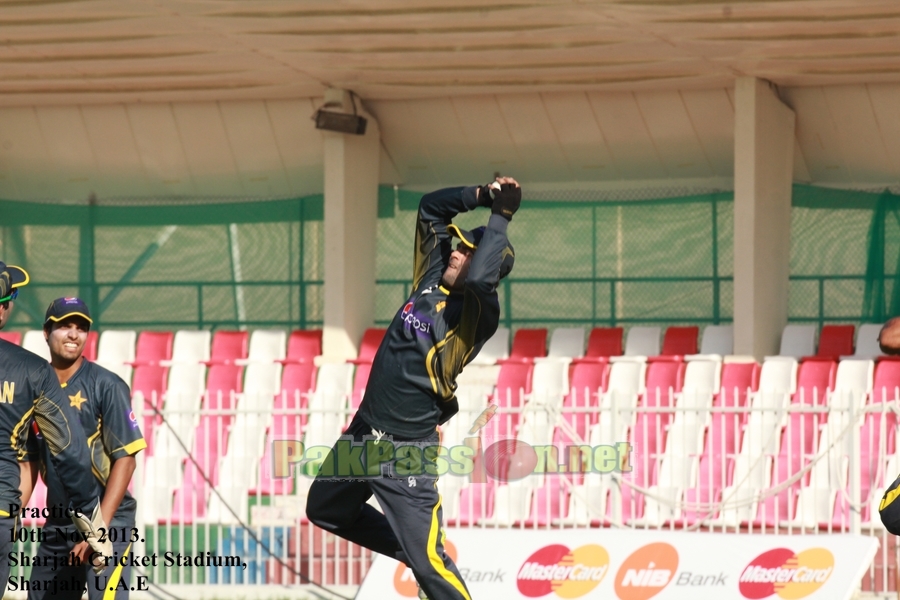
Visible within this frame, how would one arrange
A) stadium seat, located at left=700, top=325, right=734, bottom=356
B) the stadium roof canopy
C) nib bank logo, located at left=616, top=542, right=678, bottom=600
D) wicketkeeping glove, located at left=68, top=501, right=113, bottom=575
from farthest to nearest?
stadium seat, located at left=700, top=325, right=734, bottom=356
the stadium roof canopy
nib bank logo, located at left=616, top=542, right=678, bottom=600
wicketkeeping glove, located at left=68, top=501, right=113, bottom=575

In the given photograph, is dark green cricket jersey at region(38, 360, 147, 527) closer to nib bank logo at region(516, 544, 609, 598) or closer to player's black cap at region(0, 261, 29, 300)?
player's black cap at region(0, 261, 29, 300)

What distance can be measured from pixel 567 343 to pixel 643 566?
6.19 metres

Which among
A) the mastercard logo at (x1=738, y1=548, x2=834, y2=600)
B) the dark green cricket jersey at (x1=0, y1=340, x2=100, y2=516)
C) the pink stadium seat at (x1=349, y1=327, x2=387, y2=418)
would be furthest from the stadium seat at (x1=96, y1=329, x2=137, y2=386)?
the dark green cricket jersey at (x1=0, y1=340, x2=100, y2=516)

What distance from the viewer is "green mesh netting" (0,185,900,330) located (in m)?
14.7

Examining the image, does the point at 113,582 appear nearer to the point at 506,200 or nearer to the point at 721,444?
the point at 506,200

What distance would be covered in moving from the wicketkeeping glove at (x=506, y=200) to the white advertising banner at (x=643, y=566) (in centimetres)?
371

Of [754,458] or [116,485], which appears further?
[754,458]

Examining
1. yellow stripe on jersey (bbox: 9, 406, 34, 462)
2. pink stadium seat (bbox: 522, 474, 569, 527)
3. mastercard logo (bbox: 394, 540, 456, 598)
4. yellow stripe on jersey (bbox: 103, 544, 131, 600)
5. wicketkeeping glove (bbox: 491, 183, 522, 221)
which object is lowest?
mastercard logo (bbox: 394, 540, 456, 598)

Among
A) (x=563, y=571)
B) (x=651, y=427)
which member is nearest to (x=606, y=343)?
(x=651, y=427)

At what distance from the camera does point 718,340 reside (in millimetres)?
14055

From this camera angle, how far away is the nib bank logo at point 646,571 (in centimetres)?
837

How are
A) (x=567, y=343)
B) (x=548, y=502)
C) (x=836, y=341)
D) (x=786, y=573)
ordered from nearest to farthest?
(x=786, y=573)
(x=548, y=502)
(x=836, y=341)
(x=567, y=343)

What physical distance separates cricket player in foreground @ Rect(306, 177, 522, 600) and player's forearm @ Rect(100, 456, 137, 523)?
0.98 meters

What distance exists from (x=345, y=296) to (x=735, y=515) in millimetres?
6437
